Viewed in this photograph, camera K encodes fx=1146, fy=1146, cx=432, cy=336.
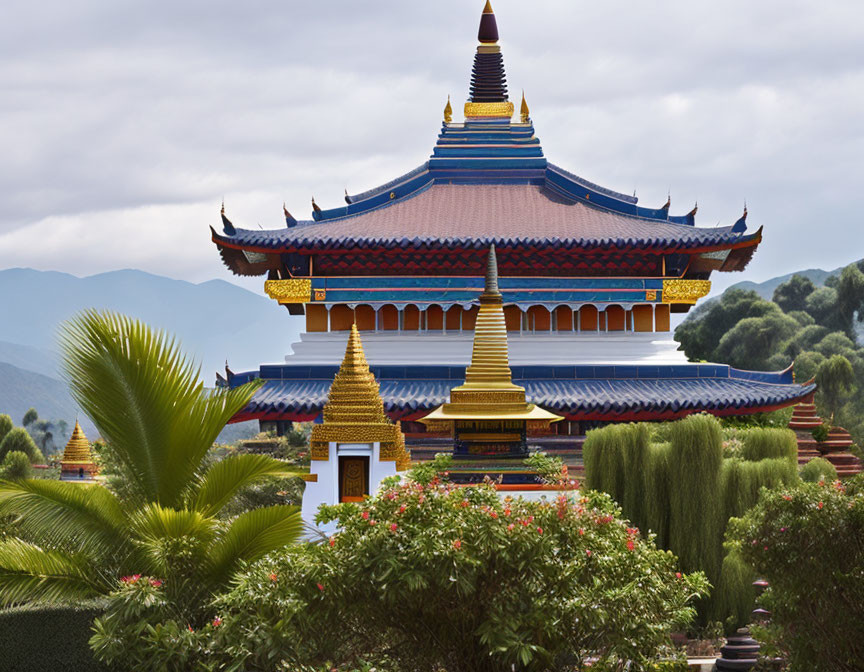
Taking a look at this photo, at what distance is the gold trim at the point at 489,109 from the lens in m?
36.9

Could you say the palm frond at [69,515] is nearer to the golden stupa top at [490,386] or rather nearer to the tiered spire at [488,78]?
the golden stupa top at [490,386]

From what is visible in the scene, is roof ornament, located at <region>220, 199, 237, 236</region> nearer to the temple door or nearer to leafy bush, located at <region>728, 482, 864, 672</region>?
the temple door

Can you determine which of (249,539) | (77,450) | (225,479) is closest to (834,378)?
(77,450)

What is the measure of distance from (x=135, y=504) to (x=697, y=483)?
1038 cm

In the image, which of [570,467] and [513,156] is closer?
[570,467]

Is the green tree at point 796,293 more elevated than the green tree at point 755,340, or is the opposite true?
the green tree at point 796,293

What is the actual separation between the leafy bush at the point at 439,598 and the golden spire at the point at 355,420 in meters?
7.29

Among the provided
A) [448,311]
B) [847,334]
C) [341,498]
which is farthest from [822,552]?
[847,334]

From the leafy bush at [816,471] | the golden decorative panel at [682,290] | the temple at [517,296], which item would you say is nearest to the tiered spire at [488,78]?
the temple at [517,296]

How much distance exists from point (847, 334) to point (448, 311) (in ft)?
203

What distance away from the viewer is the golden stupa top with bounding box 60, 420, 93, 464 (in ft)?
135

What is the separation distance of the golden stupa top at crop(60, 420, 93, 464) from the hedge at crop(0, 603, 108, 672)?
27.4 m

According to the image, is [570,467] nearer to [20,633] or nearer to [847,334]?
[20,633]

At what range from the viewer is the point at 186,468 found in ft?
48.2
